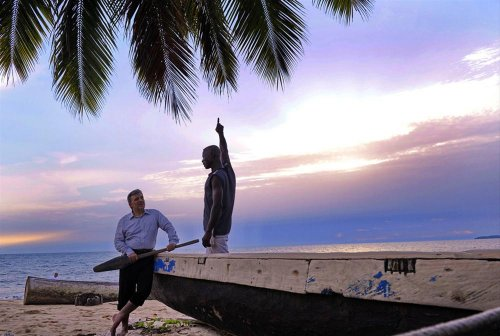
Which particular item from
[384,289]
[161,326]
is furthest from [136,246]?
[384,289]

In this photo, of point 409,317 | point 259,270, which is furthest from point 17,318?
point 409,317

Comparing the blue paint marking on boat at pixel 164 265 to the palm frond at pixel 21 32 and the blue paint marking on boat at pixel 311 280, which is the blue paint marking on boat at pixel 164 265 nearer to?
the blue paint marking on boat at pixel 311 280

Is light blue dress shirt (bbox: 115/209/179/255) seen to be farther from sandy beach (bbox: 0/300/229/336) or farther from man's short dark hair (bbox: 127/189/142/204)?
sandy beach (bbox: 0/300/229/336)

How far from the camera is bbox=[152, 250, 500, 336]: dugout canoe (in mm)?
1883

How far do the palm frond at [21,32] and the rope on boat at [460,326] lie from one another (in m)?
7.61

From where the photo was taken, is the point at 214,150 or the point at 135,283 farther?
the point at 214,150

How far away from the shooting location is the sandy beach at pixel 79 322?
5.16 m

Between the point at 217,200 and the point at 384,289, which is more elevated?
the point at 217,200

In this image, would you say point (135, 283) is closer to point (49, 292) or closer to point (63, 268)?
point (49, 292)

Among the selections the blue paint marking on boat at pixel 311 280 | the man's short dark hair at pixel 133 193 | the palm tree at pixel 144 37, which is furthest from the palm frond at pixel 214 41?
the blue paint marking on boat at pixel 311 280

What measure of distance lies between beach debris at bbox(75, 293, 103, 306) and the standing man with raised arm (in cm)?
490

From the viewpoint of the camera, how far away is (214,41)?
7758mm

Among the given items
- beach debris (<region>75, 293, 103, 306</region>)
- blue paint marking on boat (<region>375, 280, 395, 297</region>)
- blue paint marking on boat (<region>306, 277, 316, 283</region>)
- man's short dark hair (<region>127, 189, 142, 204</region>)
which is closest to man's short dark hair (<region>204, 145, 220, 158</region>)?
man's short dark hair (<region>127, 189, 142, 204</region>)

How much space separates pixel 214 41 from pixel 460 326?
732 cm
